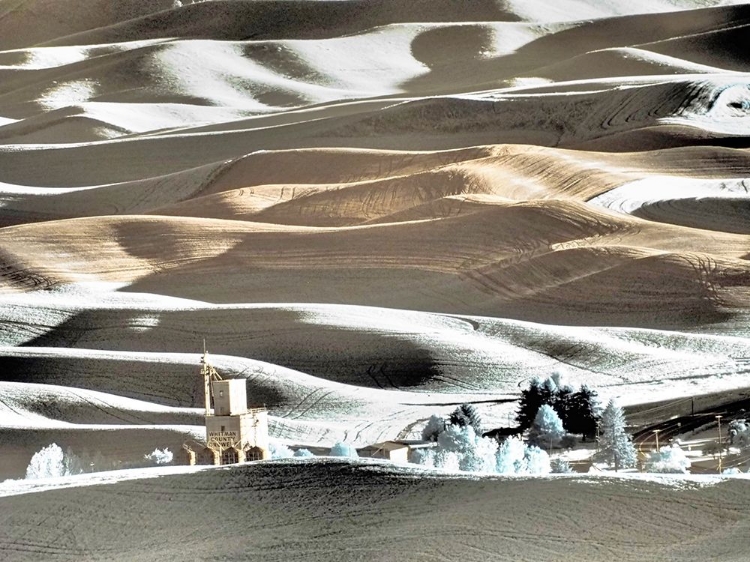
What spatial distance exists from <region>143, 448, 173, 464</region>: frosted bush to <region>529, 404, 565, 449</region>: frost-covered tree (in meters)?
5.59

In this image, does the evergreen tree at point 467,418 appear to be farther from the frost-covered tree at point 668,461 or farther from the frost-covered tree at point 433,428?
the frost-covered tree at point 668,461

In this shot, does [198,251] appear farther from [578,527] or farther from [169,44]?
[169,44]

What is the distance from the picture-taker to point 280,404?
3139cm

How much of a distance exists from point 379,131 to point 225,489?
52909 millimetres

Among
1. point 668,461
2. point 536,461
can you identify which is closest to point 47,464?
point 536,461

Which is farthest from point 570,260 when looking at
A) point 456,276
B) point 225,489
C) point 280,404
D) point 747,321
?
point 225,489

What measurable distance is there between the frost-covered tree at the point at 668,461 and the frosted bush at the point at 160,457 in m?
6.70

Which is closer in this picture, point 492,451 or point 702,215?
point 492,451

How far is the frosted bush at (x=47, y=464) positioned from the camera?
2456 cm

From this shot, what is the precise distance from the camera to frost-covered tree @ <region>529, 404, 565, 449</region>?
91.0 ft

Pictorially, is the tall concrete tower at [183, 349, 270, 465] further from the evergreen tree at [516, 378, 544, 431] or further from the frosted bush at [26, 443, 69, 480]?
the evergreen tree at [516, 378, 544, 431]

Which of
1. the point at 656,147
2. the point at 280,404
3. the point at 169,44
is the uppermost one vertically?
the point at 169,44

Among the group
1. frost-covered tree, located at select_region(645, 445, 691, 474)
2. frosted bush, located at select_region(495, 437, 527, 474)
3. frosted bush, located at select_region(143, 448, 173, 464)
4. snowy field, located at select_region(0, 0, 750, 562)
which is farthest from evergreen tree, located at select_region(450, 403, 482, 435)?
frost-covered tree, located at select_region(645, 445, 691, 474)

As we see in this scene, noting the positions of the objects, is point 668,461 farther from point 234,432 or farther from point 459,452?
point 234,432
